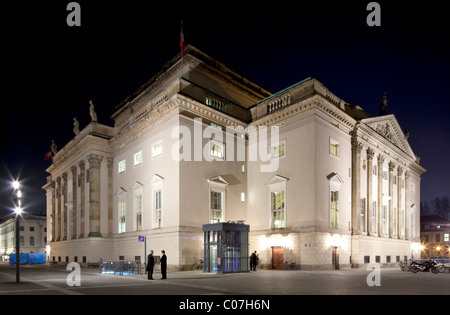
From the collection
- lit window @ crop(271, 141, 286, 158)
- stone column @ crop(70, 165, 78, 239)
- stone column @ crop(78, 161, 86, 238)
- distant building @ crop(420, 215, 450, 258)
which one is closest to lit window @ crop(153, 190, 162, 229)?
lit window @ crop(271, 141, 286, 158)

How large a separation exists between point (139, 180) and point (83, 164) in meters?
10.8

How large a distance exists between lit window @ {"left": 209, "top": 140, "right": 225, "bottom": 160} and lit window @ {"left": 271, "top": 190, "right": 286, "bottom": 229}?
5691 mm

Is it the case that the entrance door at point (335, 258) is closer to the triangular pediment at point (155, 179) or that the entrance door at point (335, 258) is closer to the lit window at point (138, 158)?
the triangular pediment at point (155, 179)

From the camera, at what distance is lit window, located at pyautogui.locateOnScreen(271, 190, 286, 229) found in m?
30.1

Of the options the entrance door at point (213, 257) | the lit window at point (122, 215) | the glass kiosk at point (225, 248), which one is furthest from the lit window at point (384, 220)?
the lit window at point (122, 215)

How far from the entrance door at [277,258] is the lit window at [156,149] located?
41.8ft

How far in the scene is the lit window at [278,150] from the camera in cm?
3079

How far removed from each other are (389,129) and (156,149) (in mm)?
26037

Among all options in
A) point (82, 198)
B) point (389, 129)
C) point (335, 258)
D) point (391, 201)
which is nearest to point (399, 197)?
point (391, 201)

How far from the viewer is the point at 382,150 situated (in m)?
38.6

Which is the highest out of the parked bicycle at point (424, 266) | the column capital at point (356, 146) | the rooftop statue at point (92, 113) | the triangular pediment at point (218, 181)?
the rooftop statue at point (92, 113)
